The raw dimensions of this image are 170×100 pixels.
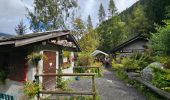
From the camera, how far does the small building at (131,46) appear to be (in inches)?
1228

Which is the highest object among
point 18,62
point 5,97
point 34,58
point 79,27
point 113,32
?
point 113,32

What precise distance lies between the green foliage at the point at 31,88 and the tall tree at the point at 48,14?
1129 inches

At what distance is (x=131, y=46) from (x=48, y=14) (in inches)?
613

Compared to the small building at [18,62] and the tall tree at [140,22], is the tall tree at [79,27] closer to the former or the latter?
the tall tree at [140,22]

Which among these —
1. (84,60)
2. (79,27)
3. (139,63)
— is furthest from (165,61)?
(79,27)

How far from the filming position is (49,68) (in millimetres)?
Result: 13094

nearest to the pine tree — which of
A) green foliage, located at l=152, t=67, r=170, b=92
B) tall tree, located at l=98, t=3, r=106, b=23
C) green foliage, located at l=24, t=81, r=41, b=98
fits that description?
tall tree, located at l=98, t=3, r=106, b=23

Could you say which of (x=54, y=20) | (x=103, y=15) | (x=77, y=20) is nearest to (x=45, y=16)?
(x=54, y=20)

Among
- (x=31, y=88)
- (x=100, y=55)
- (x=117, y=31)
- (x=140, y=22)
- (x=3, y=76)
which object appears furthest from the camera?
(x=117, y=31)

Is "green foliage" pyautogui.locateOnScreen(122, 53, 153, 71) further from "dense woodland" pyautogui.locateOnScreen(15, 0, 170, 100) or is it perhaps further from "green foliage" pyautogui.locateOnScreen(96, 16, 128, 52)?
"green foliage" pyautogui.locateOnScreen(96, 16, 128, 52)

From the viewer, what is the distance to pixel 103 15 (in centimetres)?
7675

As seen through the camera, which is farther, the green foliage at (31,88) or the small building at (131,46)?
the small building at (131,46)

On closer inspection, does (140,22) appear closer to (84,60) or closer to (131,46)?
(131,46)

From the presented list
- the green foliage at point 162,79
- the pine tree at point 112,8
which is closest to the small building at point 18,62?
the green foliage at point 162,79
